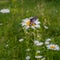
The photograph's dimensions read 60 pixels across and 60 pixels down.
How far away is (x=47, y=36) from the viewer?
3758 mm

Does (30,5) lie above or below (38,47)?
above

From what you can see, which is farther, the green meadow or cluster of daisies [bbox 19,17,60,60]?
the green meadow

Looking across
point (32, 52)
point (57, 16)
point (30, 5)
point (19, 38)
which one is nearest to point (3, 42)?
point (19, 38)

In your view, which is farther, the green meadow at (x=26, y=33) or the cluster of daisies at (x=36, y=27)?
the green meadow at (x=26, y=33)

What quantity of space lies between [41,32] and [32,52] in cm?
61

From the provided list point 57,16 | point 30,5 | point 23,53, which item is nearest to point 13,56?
point 23,53

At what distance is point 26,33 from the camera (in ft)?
9.82

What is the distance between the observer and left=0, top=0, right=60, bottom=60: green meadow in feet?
10.2

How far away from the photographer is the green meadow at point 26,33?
3.11 meters

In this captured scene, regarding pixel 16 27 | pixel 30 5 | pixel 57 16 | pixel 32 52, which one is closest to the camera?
pixel 32 52

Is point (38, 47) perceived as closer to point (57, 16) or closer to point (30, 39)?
point (30, 39)

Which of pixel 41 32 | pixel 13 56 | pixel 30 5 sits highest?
pixel 30 5

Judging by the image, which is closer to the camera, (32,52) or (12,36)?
(32,52)

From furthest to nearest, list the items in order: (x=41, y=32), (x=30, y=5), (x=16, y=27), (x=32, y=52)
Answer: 1. (x=30, y=5)
2. (x=16, y=27)
3. (x=41, y=32)
4. (x=32, y=52)
